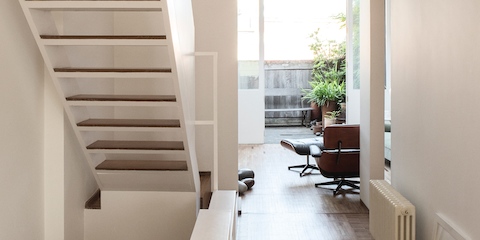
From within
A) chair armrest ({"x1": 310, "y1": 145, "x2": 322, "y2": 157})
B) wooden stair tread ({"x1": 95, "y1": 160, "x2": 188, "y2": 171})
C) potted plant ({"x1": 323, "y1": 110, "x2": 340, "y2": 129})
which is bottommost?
chair armrest ({"x1": 310, "y1": 145, "x2": 322, "y2": 157})

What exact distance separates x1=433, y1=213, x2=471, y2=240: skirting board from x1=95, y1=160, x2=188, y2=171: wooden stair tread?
5.59ft

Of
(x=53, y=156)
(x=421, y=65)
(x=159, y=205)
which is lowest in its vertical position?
(x=159, y=205)

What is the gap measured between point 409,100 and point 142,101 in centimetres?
207

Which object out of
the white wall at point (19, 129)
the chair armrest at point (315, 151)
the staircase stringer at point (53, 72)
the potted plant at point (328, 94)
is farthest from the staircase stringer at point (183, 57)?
the potted plant at point (328, 94)

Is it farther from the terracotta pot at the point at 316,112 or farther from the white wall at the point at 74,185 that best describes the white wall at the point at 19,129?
the terracotta pot at the point at 316,112

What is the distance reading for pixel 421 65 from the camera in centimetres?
450

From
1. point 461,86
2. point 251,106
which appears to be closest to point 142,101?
point 461,86

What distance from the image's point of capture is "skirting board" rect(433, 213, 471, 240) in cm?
369

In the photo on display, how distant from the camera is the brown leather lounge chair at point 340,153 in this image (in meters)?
7.35

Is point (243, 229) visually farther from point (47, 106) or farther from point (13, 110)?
point (13, 110)

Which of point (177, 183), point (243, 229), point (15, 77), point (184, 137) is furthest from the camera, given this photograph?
→ point (243, 229)

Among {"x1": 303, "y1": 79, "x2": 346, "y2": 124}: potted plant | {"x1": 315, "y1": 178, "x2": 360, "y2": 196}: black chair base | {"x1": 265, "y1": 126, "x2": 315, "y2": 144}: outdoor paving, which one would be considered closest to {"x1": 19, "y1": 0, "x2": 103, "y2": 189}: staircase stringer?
{"x1": 315, "y1": 178, "x2": 360, "y2": 196}: black chair base

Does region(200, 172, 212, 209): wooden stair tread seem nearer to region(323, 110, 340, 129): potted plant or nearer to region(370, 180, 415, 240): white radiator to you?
region(370, 180, 415, 240): white radiator

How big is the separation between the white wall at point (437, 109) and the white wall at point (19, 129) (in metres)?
2.41
